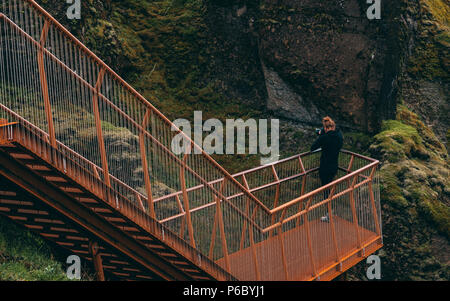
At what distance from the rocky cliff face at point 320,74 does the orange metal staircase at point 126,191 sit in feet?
11.1

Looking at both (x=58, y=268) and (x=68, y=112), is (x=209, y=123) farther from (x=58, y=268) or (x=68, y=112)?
(x=68, y=112)

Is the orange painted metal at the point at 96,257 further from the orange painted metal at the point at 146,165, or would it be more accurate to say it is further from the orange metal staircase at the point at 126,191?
the orange painted metal at the point at 146,165

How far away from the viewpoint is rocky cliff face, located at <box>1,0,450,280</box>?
14781 mm

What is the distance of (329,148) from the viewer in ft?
40.3

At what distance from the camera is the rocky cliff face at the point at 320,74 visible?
14.8m

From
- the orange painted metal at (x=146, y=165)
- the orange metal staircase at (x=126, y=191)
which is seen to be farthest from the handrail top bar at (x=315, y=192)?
the orange painted metal at (x=146, y=165)

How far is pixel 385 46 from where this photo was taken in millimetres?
16422

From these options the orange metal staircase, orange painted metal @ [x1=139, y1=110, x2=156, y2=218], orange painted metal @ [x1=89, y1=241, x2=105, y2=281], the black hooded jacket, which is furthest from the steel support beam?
the black hooded jacket

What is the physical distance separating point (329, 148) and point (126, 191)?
16.2 feet

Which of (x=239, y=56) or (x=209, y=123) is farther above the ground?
(x=239, y=56)

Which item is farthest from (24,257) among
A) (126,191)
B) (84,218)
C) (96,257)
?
(126,191)

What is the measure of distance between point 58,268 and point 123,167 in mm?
2355

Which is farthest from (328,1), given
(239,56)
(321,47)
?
(239,56)

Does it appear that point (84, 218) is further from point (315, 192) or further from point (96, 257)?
point (315, 192)
